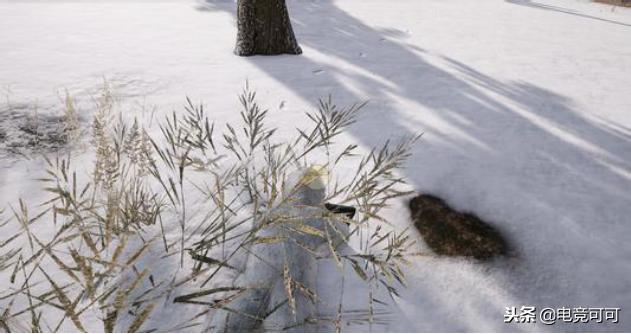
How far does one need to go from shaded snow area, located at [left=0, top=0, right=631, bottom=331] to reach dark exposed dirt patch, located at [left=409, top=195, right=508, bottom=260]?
0.07 meters

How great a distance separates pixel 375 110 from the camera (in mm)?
3793

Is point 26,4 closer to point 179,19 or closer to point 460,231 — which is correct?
point 179,19

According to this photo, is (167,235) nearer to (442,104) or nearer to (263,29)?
(442,104)

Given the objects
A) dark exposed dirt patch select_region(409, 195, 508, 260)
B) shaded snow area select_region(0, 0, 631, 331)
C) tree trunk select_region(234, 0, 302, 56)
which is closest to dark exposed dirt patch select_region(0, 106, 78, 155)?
shaded snow area select_region(0, 0, 631, 331)

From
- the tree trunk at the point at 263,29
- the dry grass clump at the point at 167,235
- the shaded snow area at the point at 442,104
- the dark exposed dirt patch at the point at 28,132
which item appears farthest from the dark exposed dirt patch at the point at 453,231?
the tree trunk at the point at 263,29

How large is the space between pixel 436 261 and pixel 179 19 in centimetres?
684

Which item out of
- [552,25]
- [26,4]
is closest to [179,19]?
[26,4]

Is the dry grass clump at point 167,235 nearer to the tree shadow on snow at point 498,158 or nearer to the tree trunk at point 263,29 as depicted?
the tree shadow on snow at point 498,158

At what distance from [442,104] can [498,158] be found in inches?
44.6

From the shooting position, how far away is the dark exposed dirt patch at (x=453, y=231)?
2.14 m

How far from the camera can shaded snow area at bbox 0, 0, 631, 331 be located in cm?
198

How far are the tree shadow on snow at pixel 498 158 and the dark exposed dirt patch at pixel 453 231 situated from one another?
0.29 ft

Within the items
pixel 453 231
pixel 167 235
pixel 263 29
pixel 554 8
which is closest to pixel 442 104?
pixel 453 231

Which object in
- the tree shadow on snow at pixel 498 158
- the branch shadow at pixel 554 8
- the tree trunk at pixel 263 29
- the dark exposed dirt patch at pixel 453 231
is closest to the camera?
the tree shadow on snow at pixel 498 158
